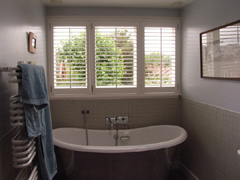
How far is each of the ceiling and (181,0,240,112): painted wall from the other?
20 centimetres

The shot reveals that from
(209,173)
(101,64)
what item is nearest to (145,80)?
(101,64)

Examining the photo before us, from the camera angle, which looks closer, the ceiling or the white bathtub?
the white bathtub

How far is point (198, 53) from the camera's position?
2.48m

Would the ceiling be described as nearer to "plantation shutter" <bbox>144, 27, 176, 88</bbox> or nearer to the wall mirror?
"plantation shutter" <bbox>144, 27, 176, 88</bbox>

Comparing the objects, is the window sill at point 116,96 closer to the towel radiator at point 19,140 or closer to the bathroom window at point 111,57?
the bathroom window at point 111,57

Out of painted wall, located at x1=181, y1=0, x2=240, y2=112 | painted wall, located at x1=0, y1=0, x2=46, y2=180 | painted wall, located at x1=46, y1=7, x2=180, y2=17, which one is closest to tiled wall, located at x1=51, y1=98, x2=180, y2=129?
painted wall, located at x1=181, y1=0, x2=240, y2=112

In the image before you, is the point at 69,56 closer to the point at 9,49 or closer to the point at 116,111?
the point at 116,111

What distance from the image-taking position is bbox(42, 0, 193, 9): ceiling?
2604 mm

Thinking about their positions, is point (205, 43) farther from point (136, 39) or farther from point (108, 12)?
point (108, 12)

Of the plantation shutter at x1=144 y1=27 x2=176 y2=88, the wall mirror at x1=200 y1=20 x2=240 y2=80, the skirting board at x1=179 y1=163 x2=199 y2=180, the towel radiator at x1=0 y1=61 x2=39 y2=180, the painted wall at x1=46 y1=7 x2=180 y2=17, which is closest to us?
the towel radiator at x1=0 y1=61 x2=39 y2=180

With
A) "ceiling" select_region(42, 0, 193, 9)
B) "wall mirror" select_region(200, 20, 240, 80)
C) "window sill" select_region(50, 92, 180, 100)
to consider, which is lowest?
"window sill" select_region(50, 92, 180, 100)

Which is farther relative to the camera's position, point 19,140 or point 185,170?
point 185,170

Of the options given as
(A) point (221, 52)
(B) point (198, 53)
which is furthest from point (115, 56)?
(A) point (221, 52)

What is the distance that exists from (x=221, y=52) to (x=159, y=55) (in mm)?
1027
